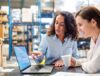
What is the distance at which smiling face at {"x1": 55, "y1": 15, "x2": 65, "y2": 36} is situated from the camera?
278 centimetres

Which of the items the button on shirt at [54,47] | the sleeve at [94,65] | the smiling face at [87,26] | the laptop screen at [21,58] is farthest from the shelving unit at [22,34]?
the sleeve at [94,65]

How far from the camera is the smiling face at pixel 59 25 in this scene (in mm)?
2785

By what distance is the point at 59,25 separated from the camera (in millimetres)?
2799

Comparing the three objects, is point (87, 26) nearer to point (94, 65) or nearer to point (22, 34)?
point (94, 65)

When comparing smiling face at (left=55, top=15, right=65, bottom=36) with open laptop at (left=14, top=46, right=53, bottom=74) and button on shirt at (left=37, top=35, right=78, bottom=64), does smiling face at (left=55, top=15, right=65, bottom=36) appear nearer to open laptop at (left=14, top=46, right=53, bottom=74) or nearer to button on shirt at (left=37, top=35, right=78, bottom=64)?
button on shirt at (left=37, top=35, right=78, bottom=64)

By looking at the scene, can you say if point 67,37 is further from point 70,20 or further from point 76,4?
point 76,4

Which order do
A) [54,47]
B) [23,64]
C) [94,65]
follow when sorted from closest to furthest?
[94,65] → [23,64] → [54,47]

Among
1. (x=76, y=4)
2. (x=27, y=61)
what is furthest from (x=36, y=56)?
(x=76, y=4)

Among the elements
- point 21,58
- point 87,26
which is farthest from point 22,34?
point 87,26

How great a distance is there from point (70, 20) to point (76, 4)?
18.2 feet

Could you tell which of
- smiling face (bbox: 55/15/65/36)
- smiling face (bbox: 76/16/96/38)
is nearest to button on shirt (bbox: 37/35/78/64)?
smiling face (bbox: 55/15/65/36)

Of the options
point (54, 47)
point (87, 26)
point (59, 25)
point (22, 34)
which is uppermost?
point (87, 26)

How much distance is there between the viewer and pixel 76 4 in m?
8.38

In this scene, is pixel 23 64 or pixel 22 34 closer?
pixel 23 64
